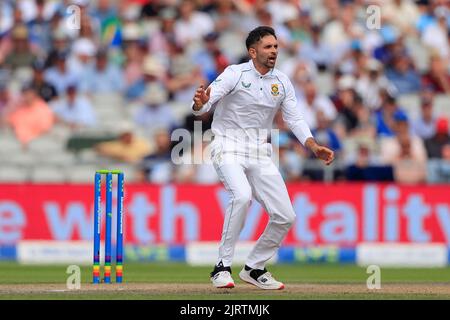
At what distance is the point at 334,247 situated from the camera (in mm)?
15812

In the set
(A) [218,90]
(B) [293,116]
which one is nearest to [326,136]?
(B) [293,116]

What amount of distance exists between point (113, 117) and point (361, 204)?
3.76m

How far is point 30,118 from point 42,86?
24.9 inches

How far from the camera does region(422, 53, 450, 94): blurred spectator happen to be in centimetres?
1786

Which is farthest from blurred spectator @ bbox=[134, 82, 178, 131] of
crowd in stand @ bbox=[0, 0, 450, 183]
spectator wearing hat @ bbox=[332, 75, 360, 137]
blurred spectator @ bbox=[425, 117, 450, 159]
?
blurred spectator @ bbox=[425, 117, 450, 159]


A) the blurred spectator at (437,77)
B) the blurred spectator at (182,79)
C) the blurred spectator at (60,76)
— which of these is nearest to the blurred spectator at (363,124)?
the blurred spectator at (437,77)

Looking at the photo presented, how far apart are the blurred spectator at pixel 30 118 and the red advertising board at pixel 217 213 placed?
3.94 ft

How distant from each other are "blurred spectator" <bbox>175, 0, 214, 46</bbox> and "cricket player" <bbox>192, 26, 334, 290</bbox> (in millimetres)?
7812

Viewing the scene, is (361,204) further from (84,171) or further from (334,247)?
(84,171)

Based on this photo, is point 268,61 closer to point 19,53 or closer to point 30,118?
point 30,118

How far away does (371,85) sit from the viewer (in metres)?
17.4

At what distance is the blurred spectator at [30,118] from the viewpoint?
1670 centimetres

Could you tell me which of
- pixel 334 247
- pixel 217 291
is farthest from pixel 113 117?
pixel 217 291

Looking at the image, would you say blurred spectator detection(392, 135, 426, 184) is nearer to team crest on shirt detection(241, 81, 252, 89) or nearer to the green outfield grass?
the green outfield grass
